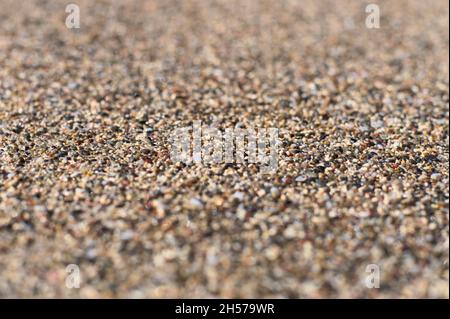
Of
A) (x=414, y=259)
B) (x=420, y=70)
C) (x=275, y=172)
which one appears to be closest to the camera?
(x=414, y=259)

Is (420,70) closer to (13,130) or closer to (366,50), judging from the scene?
(366,50)

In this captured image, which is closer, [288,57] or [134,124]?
[134,124]

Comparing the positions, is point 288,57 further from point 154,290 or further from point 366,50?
point 154,290

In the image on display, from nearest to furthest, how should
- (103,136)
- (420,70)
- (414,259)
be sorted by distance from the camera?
(414,259) → (103,136) → (420,70)

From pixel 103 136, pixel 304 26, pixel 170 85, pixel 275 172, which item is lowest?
pixel 275 172

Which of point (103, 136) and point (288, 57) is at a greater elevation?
point (288, 57)

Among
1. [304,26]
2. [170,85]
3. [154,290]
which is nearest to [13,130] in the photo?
[170,85]
